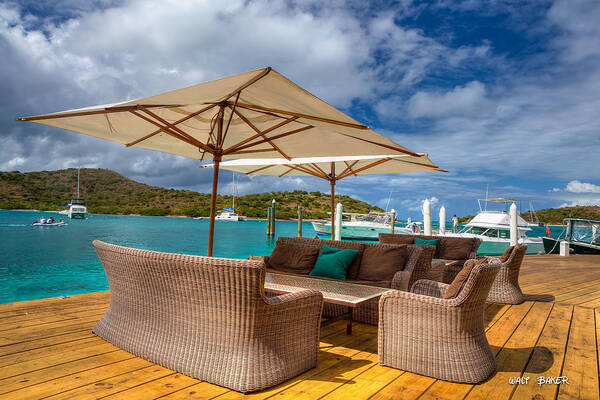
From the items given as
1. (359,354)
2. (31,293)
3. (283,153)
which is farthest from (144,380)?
(31,293)

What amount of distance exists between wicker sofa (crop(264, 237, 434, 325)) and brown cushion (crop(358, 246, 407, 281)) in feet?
0.16

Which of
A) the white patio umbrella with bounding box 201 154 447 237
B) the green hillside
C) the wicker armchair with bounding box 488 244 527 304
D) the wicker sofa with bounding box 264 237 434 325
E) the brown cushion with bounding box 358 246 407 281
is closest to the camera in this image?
the wicker sofa with bounding box 264 237 434 325

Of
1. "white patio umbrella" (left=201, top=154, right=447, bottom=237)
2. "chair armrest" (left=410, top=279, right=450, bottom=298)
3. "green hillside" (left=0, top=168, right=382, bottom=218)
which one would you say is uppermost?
"green hillside" (left=0, top=168, right=382, bottom=218)

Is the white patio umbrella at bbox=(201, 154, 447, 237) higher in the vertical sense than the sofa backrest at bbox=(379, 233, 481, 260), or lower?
higher

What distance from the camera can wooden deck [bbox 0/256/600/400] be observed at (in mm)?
1791

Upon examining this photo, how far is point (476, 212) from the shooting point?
55.6 feet

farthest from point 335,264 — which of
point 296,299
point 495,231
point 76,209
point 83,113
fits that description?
point 76,209

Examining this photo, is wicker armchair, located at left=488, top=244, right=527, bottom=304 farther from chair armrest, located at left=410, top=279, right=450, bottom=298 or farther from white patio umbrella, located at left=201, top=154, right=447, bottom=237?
chair armrest, located at left=410, top=279, right=450, bottom=298

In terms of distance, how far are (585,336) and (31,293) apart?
34.1 feet

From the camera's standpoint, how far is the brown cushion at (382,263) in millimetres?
3529

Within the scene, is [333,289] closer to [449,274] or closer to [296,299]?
[296,299]

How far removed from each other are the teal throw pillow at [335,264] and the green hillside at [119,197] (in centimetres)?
3544

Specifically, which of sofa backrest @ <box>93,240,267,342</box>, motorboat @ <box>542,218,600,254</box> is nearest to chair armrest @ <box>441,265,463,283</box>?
sofa backrest @ <box>93,240,267,342</box>

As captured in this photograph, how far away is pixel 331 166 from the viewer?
6.16 metres
